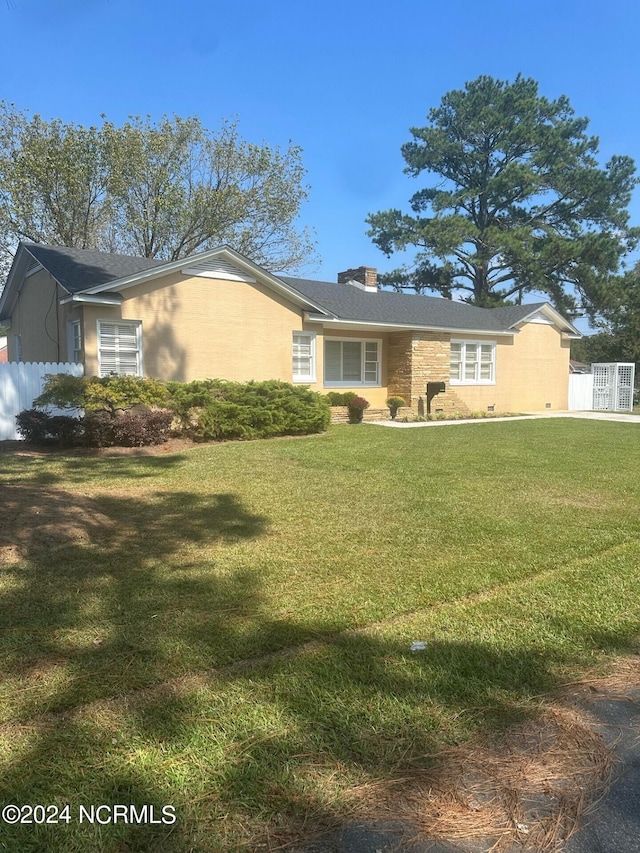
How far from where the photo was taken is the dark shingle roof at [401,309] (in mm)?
19125

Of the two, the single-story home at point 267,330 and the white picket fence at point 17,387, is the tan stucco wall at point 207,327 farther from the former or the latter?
the white picket fence at point 17,387

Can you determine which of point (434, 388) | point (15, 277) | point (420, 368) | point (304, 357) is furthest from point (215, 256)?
point (434, 388)

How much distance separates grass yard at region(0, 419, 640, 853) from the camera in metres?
2.17

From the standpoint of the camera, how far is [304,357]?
57.2 ft

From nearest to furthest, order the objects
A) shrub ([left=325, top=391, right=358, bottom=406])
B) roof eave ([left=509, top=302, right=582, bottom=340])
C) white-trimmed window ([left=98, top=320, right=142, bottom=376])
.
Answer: white-trimmed window ([left=98, top=320, right=142, bottom=376]), shrub ([left=325, top=391, right=358, bottom=406]), roof eave ([left=509, top=302, right=582, bottom=340])

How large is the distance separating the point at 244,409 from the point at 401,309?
1025cm

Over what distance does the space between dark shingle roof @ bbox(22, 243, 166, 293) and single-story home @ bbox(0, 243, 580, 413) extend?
36 mm

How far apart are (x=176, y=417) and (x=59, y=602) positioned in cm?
889

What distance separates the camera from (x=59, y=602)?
12.6ft

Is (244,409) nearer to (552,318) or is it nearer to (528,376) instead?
(528,376)

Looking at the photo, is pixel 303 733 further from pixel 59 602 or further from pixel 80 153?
pixel 80 153

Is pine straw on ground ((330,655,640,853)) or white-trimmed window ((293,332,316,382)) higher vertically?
white-trimmed window ((293,332,316,382))

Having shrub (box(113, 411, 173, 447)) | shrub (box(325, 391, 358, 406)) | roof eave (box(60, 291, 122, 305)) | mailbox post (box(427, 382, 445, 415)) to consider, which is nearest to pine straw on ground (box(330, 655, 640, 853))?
shrub (box(113, 411, 173, 447))

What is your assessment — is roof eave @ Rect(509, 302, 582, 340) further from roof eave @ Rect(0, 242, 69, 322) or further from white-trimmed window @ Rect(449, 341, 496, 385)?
roof eave @ Rect(0, 242, 69, 322)
